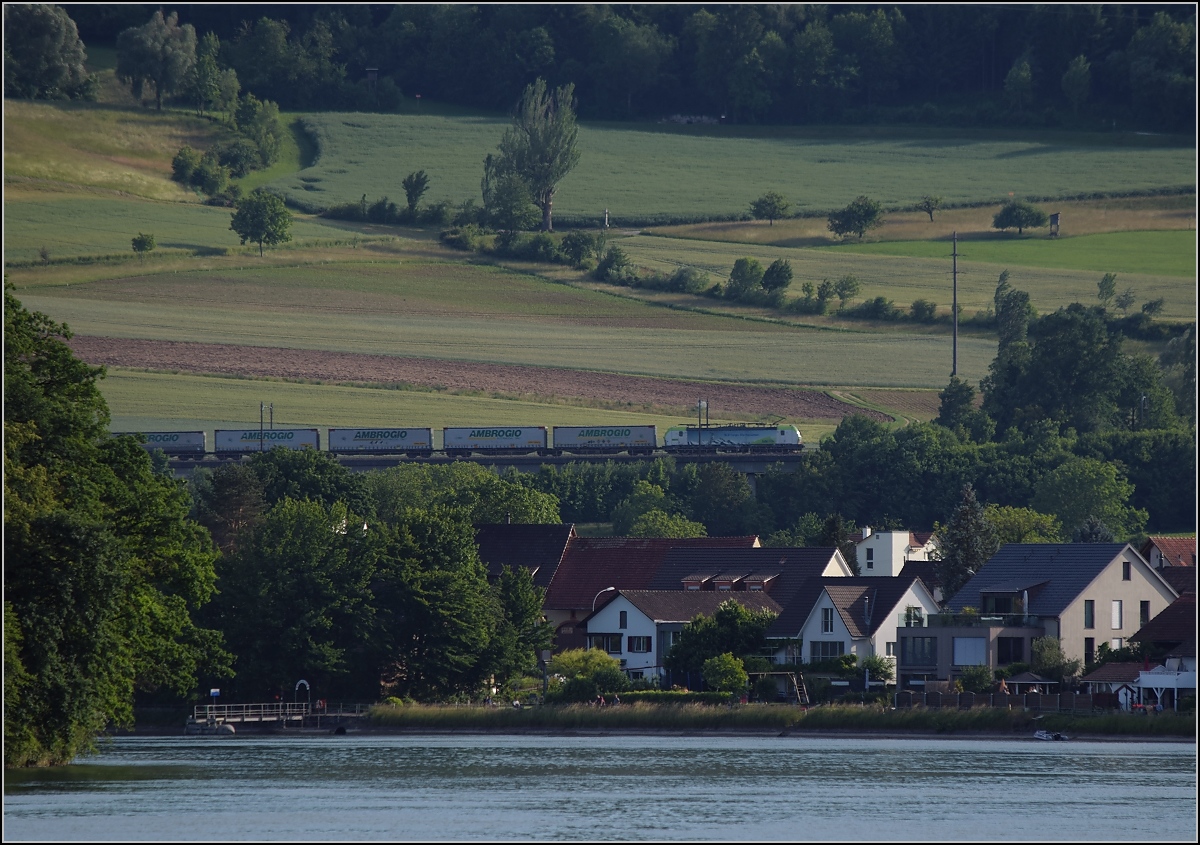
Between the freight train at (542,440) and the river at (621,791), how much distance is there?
212 feet

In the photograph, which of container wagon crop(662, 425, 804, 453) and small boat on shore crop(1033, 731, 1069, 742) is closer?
small boat on shore crop(1033, 731, 1069, 742)

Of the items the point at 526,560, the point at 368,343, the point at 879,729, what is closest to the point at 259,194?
the point at 368,343

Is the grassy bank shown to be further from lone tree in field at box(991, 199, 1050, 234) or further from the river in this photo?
lone tree in field at box(991, 199, 1050, 234)

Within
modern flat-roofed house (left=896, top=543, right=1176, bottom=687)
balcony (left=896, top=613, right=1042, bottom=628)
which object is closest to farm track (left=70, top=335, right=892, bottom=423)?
modern flat-roofed house (left=896, top=543, right=1176, bottom=687)

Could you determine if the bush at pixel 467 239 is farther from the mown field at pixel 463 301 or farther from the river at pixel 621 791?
the river at pixel 621 791

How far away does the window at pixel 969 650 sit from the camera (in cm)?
7038

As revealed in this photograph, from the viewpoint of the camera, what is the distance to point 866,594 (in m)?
76.8

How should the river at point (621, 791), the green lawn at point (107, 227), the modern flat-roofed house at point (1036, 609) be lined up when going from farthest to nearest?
the green lawn at point (107, 227), the modern flat-roofed house at point (1036, 609), the river at point (621, 791)

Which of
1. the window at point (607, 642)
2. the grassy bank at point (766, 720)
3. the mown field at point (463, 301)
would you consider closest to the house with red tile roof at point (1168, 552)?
the window at point (607, 642)

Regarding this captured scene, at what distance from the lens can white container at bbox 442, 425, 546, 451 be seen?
422 feet

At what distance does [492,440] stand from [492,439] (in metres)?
0.14

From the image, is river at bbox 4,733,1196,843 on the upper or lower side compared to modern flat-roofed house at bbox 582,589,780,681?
lower

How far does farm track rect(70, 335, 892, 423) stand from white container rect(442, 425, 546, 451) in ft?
46.6

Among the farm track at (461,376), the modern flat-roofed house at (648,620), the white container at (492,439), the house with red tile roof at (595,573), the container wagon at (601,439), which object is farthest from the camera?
the farm track at (461,376)
